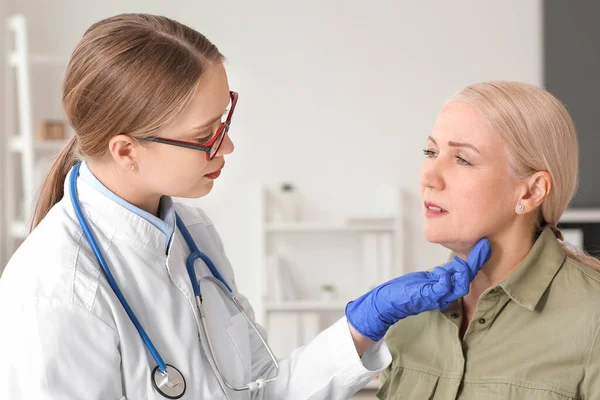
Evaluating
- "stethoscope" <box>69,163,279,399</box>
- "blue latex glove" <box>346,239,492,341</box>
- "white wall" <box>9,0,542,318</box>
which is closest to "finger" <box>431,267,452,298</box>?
"blue latex glove" <box>346,239,492,341</box>

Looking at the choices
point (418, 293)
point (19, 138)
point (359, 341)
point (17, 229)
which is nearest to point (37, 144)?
point (19, 138)

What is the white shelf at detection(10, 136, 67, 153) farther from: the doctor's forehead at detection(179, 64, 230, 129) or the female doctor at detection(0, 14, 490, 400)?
the doctor's forehead at detection(179, 64, 230, 129)

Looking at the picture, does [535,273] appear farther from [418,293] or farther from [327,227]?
[327,227]

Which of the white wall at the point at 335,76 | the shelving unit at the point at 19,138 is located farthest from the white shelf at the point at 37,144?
the white wall at the point at 335,76

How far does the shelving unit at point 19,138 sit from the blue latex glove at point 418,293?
2.25m

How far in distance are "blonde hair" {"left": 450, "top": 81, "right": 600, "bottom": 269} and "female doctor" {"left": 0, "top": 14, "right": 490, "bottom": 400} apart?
19 cm

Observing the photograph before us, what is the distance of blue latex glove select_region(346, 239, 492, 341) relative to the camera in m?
1.39

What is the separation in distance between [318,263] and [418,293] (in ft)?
8.70

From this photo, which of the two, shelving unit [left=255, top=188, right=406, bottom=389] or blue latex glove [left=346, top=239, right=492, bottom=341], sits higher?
blue latex glove [left=346, top=239, right=492, bottom=341]

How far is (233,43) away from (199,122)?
9.31 feet

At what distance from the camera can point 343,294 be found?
4.04 meters

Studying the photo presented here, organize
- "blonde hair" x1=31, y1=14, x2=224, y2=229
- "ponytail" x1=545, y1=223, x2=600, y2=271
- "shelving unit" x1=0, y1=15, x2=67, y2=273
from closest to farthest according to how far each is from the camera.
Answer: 1. "blonde hair" x1=31, y1=14, x2=224, y2=229
2. "ponytail" x1=545, y1=223, x2=600, y2=271
3. "shelving unit" x1=0, y1=15, x2=67, y2=273

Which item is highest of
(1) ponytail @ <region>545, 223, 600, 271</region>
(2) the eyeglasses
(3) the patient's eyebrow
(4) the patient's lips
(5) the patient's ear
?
(2) the eyeglasses

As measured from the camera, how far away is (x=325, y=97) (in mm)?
4031
